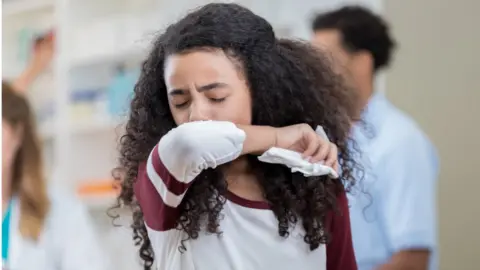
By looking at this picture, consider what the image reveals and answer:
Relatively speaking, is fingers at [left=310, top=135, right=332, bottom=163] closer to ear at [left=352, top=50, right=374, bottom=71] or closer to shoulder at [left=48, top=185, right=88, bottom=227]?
ear at [left=352, top=50, right=374, bottom=71]

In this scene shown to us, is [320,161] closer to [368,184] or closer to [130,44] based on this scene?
[368,184]

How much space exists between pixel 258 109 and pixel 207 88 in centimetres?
7

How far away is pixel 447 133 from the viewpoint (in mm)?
1090

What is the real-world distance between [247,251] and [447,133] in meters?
0.54

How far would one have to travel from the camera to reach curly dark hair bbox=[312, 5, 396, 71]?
980 mm

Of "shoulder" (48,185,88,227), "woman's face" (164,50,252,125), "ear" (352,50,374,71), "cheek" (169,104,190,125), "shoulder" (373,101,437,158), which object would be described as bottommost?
"shoulder" (48,185,88,227)

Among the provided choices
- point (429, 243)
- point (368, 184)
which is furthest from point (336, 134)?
point (429, 243)

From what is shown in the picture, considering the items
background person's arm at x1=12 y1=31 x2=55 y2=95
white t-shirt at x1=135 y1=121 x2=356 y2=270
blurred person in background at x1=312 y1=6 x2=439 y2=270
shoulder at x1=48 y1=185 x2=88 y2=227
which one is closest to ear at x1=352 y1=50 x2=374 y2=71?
blurred person in background at x1=312 y1=6 x2=439 y2=270

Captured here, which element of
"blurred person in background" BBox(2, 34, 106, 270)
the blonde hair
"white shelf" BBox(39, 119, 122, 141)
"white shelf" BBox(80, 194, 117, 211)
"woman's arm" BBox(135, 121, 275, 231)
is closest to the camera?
"woman's arm" BBox(135, 121, 275, 231)

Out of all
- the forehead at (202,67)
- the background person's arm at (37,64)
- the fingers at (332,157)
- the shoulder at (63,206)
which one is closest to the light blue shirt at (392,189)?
the fingers at (332,157)

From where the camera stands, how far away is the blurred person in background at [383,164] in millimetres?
878

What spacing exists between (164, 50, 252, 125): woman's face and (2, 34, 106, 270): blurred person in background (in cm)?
49

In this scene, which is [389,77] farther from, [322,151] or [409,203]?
[322,151]

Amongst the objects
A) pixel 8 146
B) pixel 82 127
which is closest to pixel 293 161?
pixel 8 146
